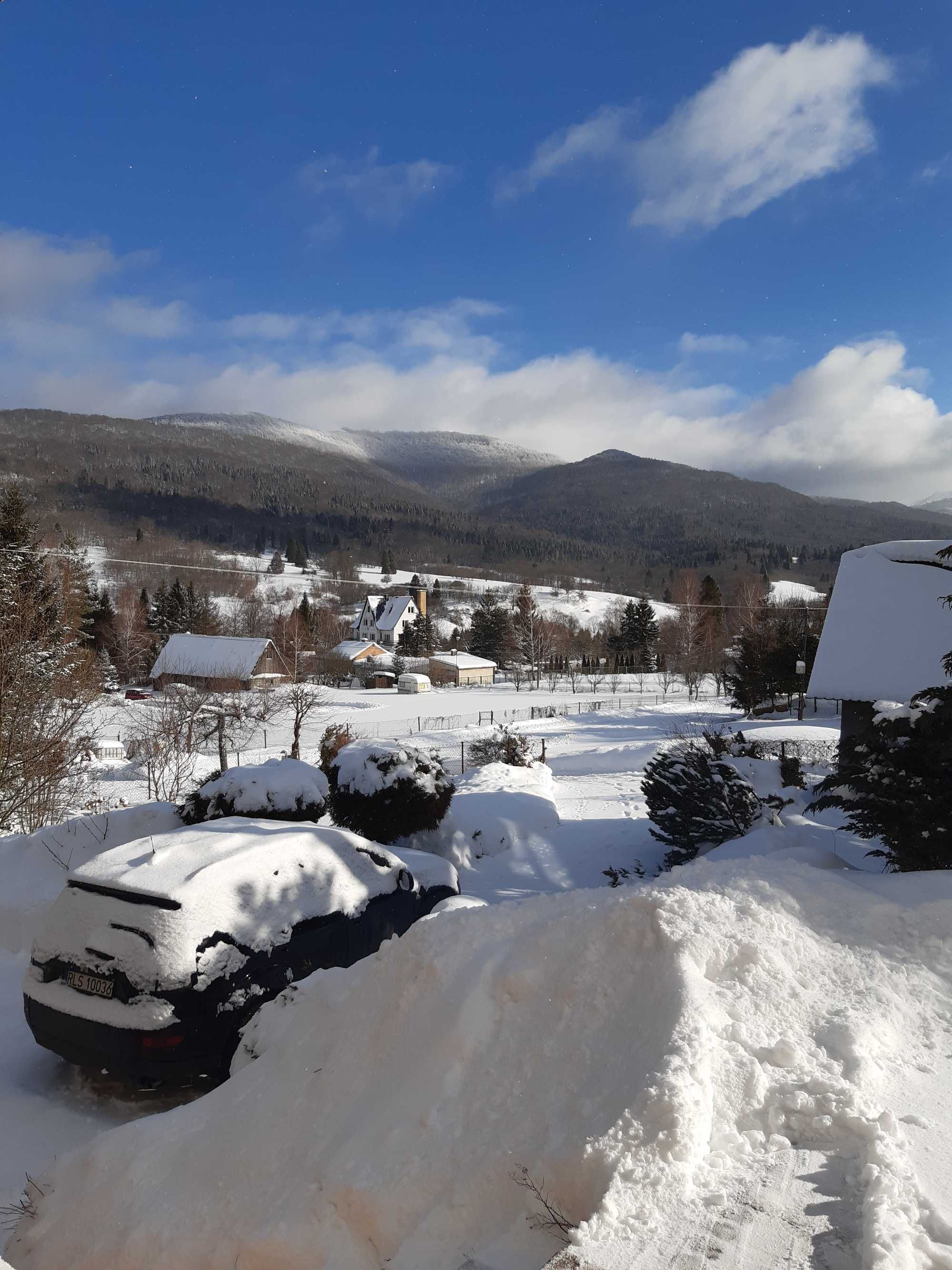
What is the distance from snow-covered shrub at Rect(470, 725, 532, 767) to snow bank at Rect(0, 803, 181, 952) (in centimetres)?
1040

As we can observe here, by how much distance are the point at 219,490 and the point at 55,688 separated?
19177cm

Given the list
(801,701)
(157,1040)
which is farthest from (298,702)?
(801,701)

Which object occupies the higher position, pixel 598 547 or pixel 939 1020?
pixel 598 547

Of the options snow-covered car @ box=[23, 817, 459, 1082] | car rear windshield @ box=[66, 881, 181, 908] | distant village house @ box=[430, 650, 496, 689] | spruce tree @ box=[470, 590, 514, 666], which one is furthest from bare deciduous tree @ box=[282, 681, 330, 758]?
spruce tree @ box=[470, 590, 514, 666]

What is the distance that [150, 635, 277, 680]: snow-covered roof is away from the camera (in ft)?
160

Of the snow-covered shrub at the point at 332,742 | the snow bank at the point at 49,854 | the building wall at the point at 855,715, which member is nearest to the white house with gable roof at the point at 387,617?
the snow-covered shrub at the point at 332,742

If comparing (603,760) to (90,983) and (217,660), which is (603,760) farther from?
(217,660)

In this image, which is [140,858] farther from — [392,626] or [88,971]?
[392,626]

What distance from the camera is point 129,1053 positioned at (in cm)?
416

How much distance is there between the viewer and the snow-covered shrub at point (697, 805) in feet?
34.4

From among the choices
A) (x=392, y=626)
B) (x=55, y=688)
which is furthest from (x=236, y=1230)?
(x=392, y=626)

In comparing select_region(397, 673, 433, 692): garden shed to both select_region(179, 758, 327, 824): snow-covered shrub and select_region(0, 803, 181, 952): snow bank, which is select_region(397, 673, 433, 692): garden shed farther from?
select_region(179, 758, 327, 824): snow-covered shrub

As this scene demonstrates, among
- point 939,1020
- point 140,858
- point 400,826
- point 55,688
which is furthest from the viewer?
point 55,688

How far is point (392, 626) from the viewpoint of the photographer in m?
92.9
